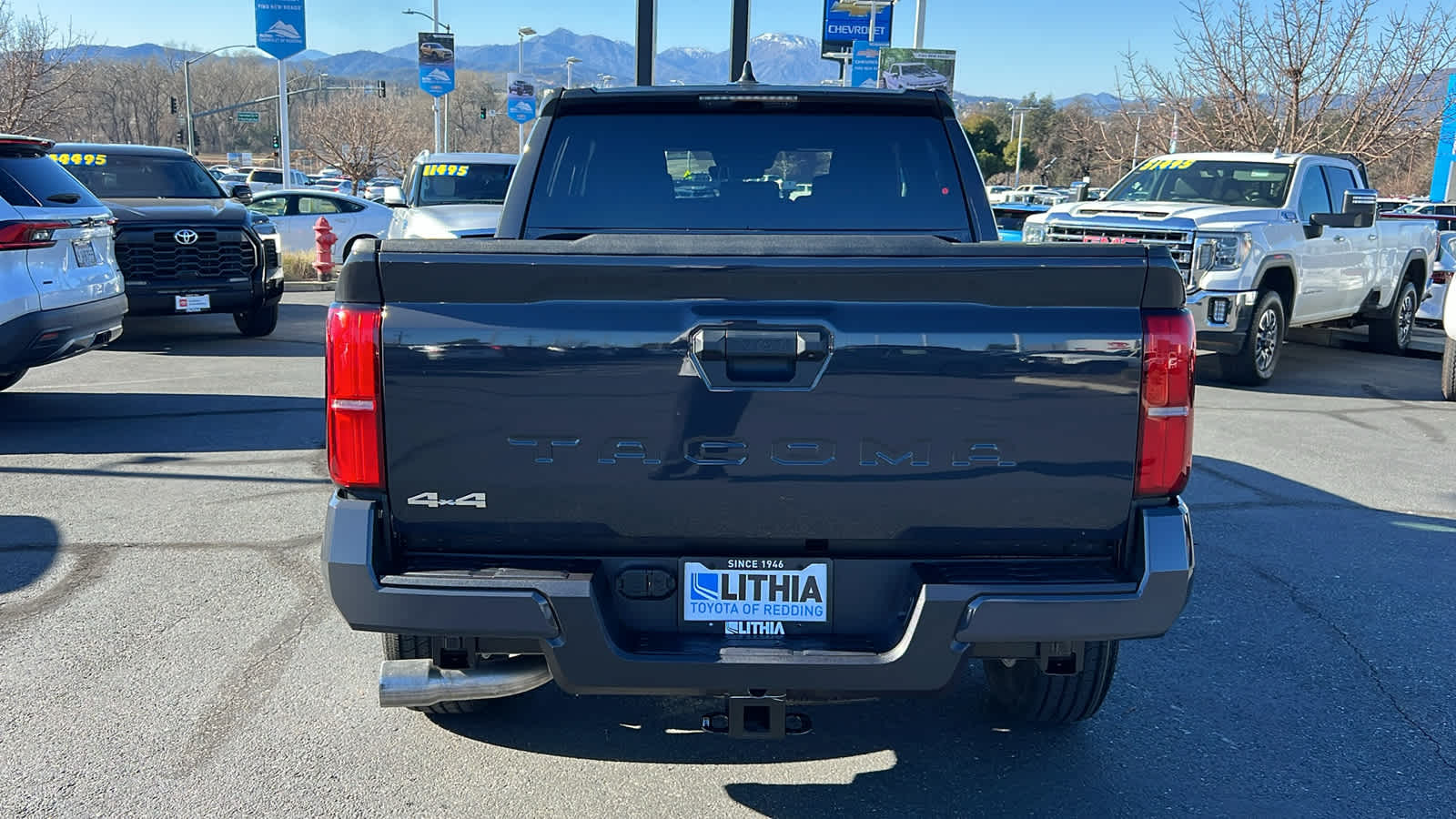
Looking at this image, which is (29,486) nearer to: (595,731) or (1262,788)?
(595,731)

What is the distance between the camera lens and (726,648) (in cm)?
272

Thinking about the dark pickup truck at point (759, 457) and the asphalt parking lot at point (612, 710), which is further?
the asphalt parking lot at point (612, 710)

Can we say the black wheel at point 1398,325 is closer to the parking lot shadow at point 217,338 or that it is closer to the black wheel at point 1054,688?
the black wheel at point 1054,688

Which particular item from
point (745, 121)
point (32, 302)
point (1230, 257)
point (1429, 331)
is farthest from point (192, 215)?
point (1429, 331)

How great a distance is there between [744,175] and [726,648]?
1.96 meters

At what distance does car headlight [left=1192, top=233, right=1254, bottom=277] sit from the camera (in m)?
9.97

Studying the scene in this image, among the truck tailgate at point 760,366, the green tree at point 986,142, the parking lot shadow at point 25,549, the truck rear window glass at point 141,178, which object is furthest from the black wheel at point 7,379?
the green tree at point 986,142

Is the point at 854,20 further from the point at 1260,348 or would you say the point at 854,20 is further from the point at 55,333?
the point at 55,333

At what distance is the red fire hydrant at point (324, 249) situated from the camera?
55.6 ft

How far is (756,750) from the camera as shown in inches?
139

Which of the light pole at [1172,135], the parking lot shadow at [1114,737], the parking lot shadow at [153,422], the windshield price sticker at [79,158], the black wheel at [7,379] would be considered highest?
the light pole at [1172,135]

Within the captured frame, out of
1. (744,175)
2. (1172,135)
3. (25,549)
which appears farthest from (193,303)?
(1172,135)

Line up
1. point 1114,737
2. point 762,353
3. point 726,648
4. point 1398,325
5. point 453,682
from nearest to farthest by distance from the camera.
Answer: point 762,353 < point 726,648 < point 453,682 < point 1114,737 < point 1398,325

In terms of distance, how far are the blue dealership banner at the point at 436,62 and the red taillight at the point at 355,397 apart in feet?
109
